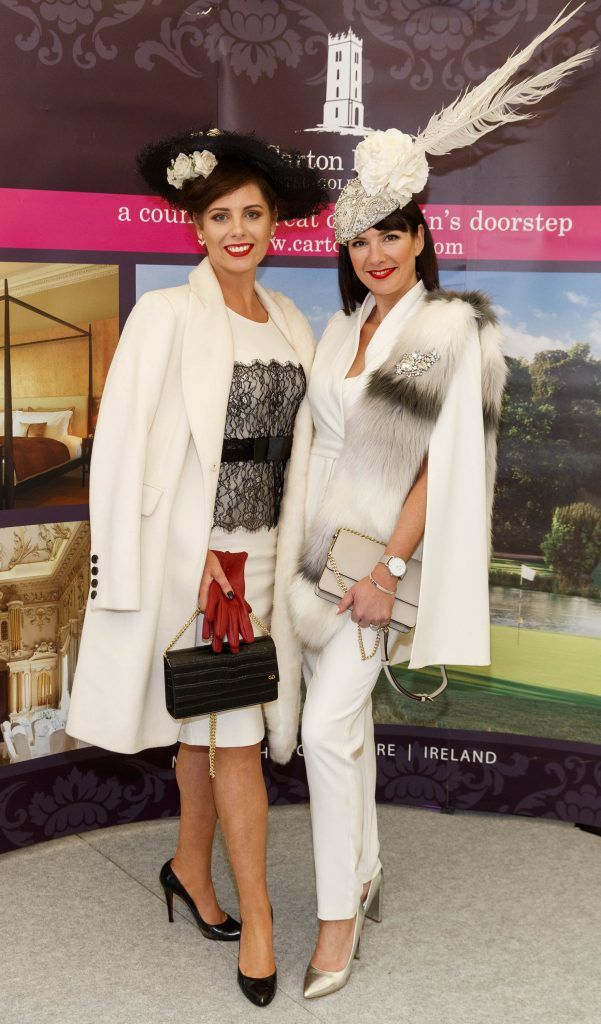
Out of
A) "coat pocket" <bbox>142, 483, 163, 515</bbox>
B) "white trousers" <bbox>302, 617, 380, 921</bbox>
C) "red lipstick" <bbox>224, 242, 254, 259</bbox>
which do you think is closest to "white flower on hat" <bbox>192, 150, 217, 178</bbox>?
"red lipstick" <bbox>224, 242, 254, 259</bbox>

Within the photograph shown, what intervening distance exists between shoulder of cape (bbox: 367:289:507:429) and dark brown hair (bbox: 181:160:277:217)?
521 mm

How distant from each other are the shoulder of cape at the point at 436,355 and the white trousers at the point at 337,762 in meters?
0.56

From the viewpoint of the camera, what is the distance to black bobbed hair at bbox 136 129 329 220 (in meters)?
2.46

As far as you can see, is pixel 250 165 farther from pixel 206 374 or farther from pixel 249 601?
pixel 249 601

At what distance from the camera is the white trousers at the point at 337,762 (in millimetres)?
2439

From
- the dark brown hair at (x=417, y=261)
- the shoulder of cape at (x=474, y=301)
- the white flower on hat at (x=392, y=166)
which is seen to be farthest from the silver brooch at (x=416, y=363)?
the white flower on hat at (x=392, y=166)

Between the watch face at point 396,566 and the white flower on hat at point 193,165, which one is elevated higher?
the white flower on hat at point 193,165

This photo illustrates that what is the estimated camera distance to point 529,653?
348cm

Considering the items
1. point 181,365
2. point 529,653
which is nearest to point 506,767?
point 529,653

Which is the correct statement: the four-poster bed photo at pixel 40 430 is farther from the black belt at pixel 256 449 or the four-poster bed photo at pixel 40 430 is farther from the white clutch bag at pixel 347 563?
the white clutch bag at pixel 347 563

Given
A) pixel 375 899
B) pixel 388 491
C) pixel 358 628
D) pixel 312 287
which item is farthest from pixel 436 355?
pixel 375 899

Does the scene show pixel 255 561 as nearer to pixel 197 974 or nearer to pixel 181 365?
pixel 181 365

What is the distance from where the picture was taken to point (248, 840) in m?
2.50

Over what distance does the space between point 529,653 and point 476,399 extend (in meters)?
1.37
